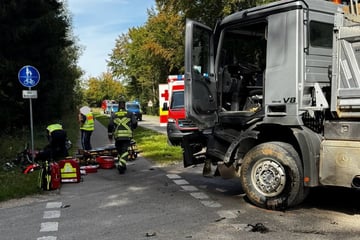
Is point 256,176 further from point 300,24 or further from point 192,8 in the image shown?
point 192,8

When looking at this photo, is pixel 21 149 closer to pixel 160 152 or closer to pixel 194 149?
pixel 160 152

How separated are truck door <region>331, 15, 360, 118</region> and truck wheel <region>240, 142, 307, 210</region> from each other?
1012mm

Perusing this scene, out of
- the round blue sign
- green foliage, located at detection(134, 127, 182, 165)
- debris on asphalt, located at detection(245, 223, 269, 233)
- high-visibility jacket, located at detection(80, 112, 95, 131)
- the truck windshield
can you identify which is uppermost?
the round blue sign

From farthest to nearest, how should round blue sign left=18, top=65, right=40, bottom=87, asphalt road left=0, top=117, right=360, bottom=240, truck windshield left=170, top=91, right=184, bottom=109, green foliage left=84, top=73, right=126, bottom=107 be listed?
green foliage left=84, top=73, right=126, bottom=107 → truck windshield left=170, top=91, right=184, bottom=109 → round blue sign left=18, top=65, right=40, bottom=87 → asphalt road left=0, top=117, right=360, bottom=240

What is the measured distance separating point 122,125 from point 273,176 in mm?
5616

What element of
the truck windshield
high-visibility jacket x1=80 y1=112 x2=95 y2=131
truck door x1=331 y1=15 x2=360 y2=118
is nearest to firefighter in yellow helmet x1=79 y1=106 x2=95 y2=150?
high-visibility jacket x1=80 y1=112 x2=95 y2=131

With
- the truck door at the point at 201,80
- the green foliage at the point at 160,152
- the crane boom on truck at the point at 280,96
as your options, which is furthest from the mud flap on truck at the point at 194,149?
the green foliage at the point at 160,152

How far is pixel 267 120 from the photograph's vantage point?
7.00 metres

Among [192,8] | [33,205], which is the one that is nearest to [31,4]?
[192,8]

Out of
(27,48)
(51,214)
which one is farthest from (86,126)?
(27,48)

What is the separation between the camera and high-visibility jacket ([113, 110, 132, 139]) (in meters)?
11.7

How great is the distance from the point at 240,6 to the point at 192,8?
3376mm

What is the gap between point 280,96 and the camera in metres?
6.79

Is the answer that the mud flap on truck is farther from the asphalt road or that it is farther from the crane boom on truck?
the asphalt road
